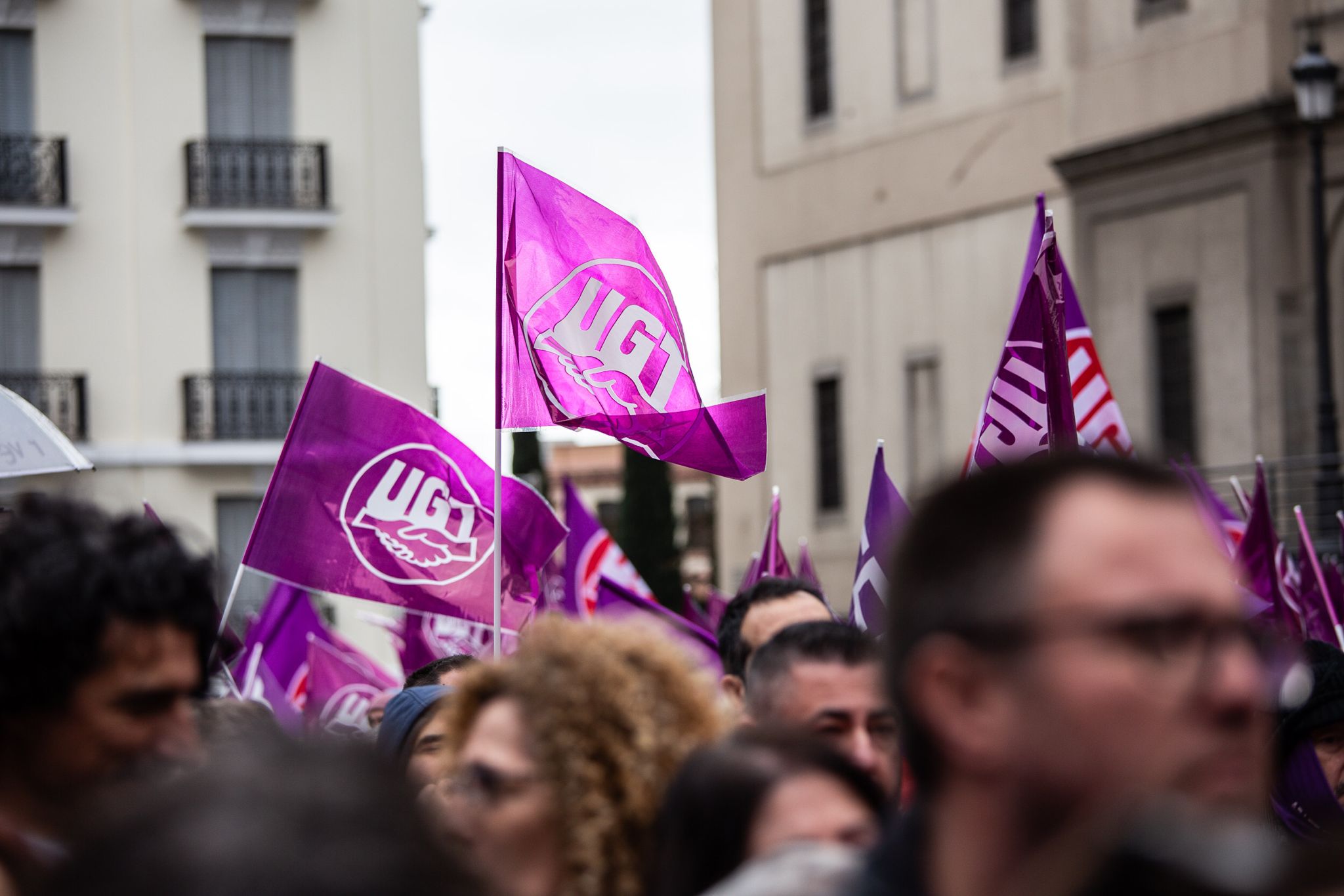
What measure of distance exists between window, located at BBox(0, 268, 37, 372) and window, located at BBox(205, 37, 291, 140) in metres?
3.26

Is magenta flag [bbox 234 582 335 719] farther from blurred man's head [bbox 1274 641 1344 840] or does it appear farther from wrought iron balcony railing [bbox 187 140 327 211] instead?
wrought iron balcony railing [bbox 187 140 327 211]

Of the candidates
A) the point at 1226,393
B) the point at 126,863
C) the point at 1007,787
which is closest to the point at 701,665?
the point at 1007,787

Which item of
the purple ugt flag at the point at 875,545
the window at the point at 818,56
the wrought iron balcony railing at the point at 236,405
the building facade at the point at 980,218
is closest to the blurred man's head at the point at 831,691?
the purple ugt flag at the point at 875,545

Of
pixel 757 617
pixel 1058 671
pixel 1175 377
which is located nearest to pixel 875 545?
pixel 757 617

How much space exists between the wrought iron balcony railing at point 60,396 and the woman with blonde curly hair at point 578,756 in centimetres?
2634

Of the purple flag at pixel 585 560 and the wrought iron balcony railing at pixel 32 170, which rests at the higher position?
the wrought iron balcony railing at pixel 32 170

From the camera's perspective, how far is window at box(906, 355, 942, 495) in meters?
26.4

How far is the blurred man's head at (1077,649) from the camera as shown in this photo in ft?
5.70

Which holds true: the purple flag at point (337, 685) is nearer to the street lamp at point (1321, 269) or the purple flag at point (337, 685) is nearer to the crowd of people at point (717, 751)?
the street lamp at point (1321, 269)

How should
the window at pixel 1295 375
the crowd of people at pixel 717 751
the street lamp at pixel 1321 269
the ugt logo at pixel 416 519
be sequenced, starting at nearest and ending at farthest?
the crowd of people at pixel 717 751
the ugt logo at pixel 416 519
the street lamp at pixel 1321 269
the window at pixel 1295 375

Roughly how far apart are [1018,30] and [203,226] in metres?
11.2

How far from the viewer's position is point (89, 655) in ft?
8.70

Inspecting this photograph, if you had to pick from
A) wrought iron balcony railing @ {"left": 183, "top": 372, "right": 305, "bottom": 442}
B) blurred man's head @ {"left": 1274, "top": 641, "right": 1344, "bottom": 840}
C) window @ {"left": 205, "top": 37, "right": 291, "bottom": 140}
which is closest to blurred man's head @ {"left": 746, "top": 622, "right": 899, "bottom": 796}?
blurred man's head @ {"left": 1274, "top": 641, "right": 1344, "bottom": 840}

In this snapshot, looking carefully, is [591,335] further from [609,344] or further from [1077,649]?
[1077,649]
